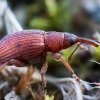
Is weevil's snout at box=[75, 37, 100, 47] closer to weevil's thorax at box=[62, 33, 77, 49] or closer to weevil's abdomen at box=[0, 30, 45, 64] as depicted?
weevil's thorax at box=[62, 33, 77, 49]

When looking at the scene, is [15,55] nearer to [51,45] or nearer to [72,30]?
[51,45]

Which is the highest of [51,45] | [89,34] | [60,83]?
[51,45]

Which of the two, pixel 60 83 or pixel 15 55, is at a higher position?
pixel 15 55

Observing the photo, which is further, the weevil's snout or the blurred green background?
the blurred green background

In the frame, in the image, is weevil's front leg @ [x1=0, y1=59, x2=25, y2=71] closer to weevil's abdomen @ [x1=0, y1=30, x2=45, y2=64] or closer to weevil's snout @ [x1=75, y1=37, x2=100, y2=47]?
weevil's abdomen @ [x1=0, y1=30, x2=45, y2=64]

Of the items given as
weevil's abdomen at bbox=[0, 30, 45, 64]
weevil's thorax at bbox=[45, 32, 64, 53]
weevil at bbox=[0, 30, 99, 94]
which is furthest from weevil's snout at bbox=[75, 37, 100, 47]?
weevil's abdomen at bbox=[0, 30, 45, 64]

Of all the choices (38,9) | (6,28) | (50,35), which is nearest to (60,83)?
(50,35)

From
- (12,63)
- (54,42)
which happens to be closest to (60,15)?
(54,42)

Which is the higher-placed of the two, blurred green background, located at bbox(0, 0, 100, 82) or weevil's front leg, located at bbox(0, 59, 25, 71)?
blurred green background, located at bbox(0, 0, 100, 82)
